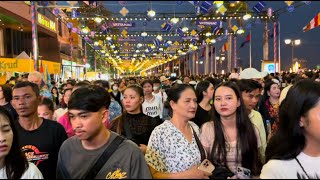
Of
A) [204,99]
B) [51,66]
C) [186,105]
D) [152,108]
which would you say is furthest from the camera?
[51,66]

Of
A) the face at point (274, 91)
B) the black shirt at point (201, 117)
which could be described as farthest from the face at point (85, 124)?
the face at point (274, 91)

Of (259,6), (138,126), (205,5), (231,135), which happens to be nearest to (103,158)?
(231,135)

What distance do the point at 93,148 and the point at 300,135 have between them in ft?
4.44

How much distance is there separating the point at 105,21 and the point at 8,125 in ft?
70.4

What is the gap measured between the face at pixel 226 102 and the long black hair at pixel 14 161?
2.04 m

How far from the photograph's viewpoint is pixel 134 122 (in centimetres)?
513

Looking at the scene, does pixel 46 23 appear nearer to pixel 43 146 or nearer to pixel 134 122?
pixel 134 122

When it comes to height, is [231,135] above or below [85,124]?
below

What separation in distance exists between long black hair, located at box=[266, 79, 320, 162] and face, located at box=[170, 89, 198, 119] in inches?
62.1

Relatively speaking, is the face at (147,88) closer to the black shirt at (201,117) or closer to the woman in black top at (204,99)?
the woman in black top at (204,99)

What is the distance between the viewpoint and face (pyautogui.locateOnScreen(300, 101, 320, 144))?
2.15 m

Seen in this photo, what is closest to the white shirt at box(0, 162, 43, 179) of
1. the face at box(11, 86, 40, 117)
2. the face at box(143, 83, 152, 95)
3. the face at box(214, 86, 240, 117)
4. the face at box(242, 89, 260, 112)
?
the face at box(11, 86, 40, 117)

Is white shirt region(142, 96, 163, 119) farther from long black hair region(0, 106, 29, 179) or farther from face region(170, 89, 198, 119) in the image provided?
long black hair region(0, 106, 29, 179)

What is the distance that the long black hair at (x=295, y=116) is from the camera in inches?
84.4
